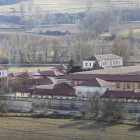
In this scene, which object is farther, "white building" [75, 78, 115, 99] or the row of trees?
the row of trees

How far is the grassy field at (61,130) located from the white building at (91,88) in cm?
517

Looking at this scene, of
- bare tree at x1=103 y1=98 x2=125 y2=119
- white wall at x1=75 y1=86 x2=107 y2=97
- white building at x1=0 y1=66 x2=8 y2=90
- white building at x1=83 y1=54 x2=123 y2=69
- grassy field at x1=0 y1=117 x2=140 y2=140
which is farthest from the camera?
white building at x1=83 y1=54 x2=123 y2=69

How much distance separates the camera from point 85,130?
68.1 ft

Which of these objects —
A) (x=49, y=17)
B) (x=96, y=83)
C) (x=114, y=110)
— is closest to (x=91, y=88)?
(x=96, y=83)

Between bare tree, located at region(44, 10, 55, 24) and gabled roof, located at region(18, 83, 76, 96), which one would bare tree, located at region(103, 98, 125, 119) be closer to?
gabled roof, located at region(18, 83, 76, 96)

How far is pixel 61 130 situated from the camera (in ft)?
68.8

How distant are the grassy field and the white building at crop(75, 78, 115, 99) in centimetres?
517

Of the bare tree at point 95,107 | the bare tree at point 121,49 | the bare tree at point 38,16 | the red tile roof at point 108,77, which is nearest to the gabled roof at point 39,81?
the red tile roof at point 108,77

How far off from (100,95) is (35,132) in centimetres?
764

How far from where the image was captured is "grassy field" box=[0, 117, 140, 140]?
1950 centimetres

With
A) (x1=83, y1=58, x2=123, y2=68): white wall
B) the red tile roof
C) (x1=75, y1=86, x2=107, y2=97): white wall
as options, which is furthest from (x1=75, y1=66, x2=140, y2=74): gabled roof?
(x1=83, y1=58, x2=123, y2=68): white wall

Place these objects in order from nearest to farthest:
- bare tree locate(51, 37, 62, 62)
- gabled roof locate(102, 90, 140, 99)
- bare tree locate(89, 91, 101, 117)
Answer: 1. bare tree locate(89, 91, 101, 117)
2. gabled roof locate(102, 90, 140, 99)
3. bare tree locate(51, 37, 62, 62)

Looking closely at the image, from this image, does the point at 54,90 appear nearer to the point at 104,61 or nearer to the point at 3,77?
the point at 3,77

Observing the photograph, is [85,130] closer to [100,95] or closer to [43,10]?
[100,95]
